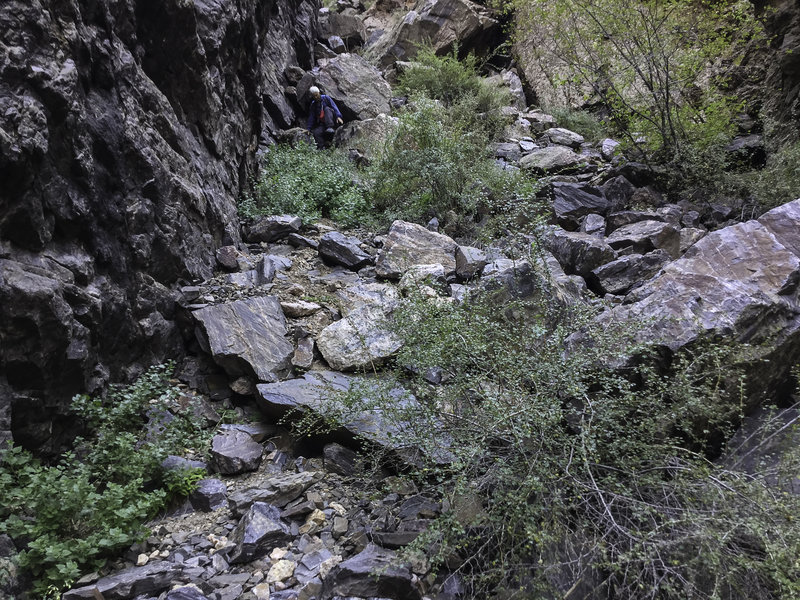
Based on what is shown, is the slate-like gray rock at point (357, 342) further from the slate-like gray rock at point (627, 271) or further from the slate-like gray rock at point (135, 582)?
the slate-like gray rock at point (627, 271)

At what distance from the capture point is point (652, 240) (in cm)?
546

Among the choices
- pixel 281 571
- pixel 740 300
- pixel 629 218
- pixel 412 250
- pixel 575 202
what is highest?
pixel 575 202

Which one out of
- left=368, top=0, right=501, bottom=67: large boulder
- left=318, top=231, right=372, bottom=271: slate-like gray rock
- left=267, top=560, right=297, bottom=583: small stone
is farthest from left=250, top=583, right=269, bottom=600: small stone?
left=368, top=0, right=501, bottom=67: large boulder

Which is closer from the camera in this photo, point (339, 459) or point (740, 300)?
point (740, 300)

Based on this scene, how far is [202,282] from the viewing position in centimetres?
516

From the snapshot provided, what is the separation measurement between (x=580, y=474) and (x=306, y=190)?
19.7 feet

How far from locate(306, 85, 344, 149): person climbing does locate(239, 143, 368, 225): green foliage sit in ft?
6.75

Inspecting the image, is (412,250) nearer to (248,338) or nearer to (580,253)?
(580,253)

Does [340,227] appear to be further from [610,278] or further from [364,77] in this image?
[364,77]

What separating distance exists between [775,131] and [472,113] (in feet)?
17.6

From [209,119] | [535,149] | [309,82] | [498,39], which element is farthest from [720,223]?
[498,39]

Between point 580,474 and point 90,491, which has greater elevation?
point 580,474

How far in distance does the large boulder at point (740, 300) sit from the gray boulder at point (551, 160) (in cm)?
452

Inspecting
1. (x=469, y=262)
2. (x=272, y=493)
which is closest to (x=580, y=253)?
(x=469, y=262)
